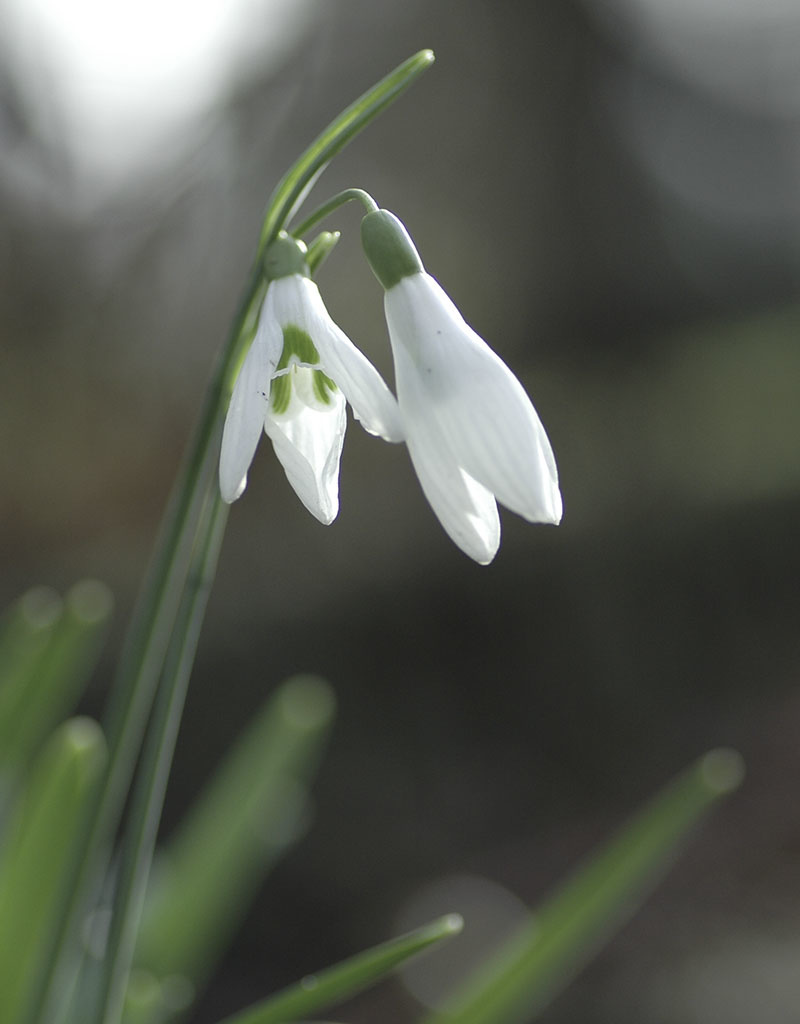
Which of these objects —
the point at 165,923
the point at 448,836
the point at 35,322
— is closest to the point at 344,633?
the point at 448,836

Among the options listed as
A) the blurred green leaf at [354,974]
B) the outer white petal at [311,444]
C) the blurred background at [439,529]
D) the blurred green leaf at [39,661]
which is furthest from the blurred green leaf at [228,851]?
the blurred background at [439,529]

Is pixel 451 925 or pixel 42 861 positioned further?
pixel 42 861

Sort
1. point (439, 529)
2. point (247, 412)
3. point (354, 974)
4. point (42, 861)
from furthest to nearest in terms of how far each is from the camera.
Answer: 1. point (439, 529)
2. point (42, 861)
3. point (354, 974)
4. point (247, 412)

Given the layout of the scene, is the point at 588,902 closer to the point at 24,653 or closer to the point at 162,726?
the point at 162,726

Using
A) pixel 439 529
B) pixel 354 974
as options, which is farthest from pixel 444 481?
pixel 439 529

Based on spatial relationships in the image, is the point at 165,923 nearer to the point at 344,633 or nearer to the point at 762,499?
the point at 344,633
